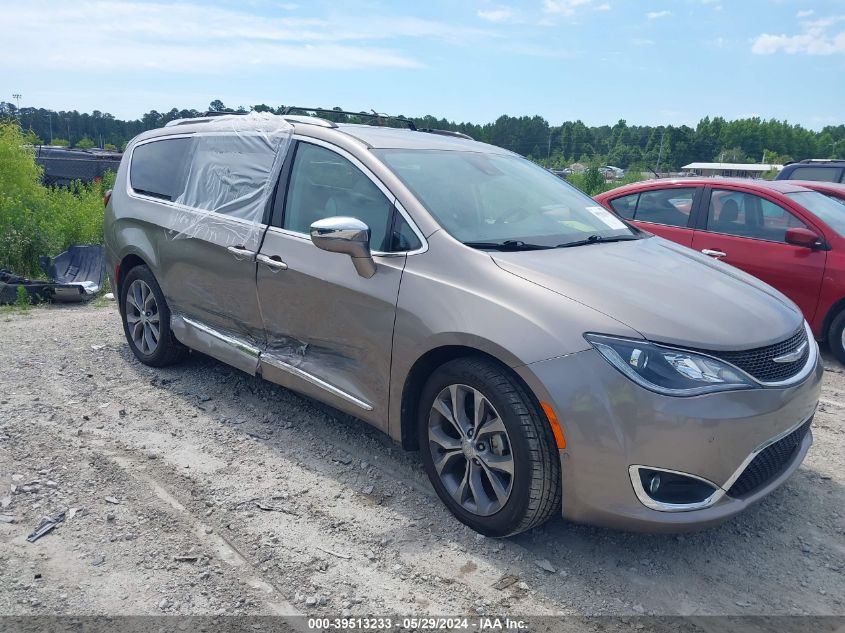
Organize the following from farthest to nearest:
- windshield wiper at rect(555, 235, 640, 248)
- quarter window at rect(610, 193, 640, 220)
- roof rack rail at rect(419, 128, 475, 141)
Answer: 1. quarter window at rect(610, 193, 640, 220)
2. roof rack rail at rect(419, 128, 475, 141)
3. windshield wiper at rect(555, 235, 640, 248)

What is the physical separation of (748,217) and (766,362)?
4.25m

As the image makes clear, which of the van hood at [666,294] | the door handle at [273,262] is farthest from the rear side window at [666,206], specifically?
the door handle at [273,262]

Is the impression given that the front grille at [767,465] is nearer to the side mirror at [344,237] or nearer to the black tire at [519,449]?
the black tire at [519,449]

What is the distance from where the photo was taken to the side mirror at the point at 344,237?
3373 millimetres

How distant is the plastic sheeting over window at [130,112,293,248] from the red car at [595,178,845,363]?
4.39 metres

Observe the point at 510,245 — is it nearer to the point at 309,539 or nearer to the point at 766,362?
the point at 766,362

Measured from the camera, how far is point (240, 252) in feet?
13.9

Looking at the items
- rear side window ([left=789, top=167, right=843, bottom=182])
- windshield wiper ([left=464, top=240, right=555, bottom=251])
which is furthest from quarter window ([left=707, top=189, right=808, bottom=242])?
rear side window ([left=789, top=167, right=843, bottom=182])

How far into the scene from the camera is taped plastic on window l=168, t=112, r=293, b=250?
4285 millimetres

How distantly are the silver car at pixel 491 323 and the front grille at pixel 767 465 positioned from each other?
14 mm

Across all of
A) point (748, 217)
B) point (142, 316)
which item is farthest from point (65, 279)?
point (748, 217)

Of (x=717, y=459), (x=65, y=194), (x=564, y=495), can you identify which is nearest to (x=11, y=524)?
(x=564, y=495)

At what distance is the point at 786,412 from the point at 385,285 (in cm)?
187

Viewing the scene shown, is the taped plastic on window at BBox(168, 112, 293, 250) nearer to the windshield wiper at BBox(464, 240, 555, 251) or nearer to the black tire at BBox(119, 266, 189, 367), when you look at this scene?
the black tire at BBox(119, 266, 189, 367)
